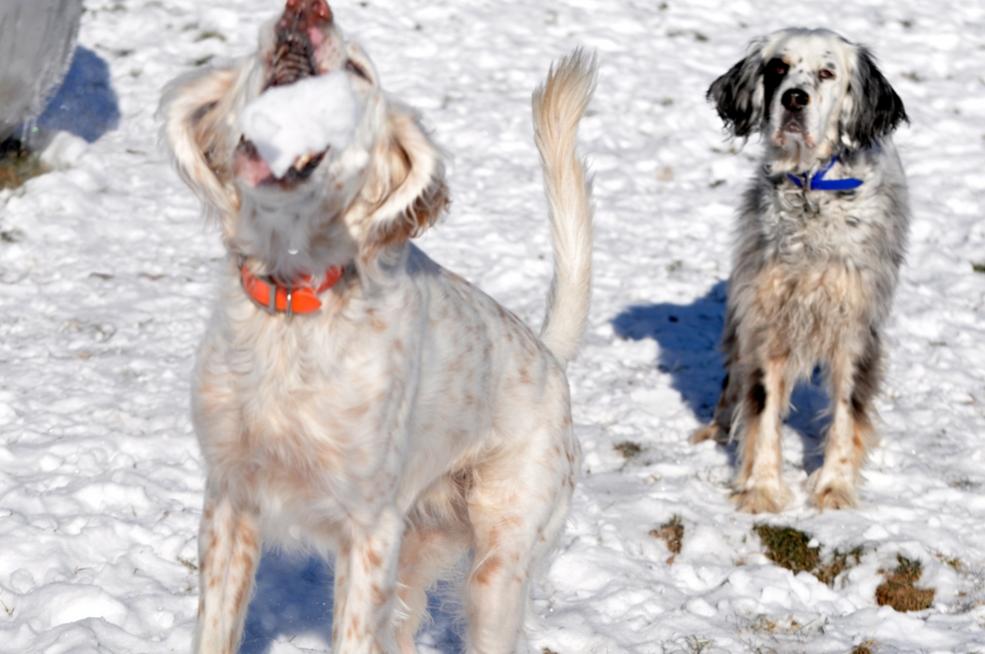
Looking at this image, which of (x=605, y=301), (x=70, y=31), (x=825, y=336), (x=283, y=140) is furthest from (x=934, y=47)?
(x=283, y=140)

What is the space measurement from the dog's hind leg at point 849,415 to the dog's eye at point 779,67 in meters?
1.07

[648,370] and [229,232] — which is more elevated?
[229,232]

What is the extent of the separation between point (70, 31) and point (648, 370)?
3803mm

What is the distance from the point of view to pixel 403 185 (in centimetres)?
275

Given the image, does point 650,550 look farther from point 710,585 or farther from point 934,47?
point 934,47

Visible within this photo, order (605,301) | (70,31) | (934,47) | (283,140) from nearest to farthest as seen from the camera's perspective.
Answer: (283,140)
(605,301)
(70,31)
(934,47)

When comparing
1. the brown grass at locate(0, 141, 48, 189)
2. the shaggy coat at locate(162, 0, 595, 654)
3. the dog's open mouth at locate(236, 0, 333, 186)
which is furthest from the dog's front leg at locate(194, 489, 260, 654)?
the brown grass at locate(0, 141, 48, 189)

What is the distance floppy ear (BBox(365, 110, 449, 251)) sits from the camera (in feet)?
8.98

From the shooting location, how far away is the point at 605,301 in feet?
21.7

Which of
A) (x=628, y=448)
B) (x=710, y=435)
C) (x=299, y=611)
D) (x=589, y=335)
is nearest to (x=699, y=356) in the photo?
(x=589, y=335)

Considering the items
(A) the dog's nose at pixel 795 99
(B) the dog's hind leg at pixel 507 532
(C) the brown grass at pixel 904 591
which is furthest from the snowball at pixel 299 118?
(A) the dog's nose at pixel 795 99

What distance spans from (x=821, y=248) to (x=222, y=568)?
2.87 metres

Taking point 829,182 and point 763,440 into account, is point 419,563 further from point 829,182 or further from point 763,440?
point 829,182

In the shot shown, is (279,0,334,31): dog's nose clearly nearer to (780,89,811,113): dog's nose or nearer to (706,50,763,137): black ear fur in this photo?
(780,89,811,113): dog's nose
